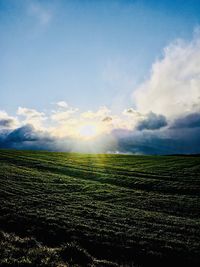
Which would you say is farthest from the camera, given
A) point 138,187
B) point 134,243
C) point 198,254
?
point 138,187

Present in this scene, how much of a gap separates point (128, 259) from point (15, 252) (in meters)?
7.27

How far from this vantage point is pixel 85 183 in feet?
146

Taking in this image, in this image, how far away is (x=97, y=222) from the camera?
80.9 ft

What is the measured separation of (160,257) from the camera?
59.5ft

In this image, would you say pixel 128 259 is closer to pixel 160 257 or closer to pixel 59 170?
pixel 160 257

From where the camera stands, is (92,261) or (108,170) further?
(108,170)

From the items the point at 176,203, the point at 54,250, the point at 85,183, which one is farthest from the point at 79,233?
the point at 85,183

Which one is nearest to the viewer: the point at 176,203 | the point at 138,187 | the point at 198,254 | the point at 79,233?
the point at 198,254

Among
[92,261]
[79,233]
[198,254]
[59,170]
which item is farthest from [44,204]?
[59,170]

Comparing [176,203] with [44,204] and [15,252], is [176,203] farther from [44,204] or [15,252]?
[15,252]

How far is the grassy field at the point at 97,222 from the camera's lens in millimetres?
17781

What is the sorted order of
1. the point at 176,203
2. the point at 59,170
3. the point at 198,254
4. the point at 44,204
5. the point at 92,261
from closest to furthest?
the point at 92,261 < the point at 198,254 < the point at 44,204 < the point at 176,203 < the point at 59,170

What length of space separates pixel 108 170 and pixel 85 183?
54.7ft

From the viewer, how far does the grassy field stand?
17.8 metres
